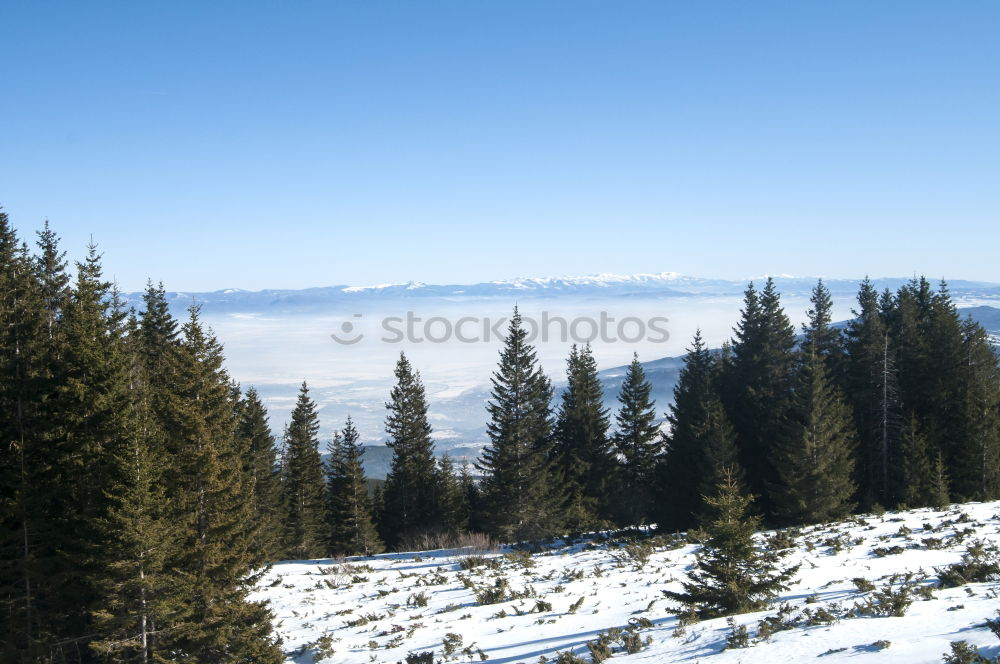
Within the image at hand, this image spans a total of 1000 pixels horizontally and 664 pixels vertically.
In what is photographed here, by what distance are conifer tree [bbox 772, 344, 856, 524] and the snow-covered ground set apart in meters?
2.33

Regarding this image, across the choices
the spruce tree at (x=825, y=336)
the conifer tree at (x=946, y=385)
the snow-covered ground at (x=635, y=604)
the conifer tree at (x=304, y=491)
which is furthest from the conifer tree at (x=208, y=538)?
the conifer tree at (x=946, y=385)

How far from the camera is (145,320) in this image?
40.5 m

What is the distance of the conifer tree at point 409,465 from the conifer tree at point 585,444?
1177cm

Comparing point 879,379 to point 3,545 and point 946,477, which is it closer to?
point 946,477

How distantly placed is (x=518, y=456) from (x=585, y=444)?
6.57m

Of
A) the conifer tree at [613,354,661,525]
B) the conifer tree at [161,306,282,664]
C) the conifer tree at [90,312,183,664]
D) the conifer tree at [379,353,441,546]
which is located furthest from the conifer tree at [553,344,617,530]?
the conifer tree at [90,312,183,664]

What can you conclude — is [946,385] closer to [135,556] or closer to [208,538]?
[208,538]

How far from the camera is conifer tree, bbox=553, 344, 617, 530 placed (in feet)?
148

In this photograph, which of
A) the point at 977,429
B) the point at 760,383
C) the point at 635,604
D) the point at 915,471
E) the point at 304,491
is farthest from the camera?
the point at 304,491

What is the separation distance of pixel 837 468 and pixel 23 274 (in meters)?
37.6

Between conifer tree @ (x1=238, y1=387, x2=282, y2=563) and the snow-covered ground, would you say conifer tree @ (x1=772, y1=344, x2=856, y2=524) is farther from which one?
conifer tree @ (x1=238, y1=387, x2=282, y2=563)

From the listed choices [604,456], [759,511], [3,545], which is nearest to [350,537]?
[604,456]

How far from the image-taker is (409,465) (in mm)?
51781

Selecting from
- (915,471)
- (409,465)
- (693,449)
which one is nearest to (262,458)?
(409,465)
